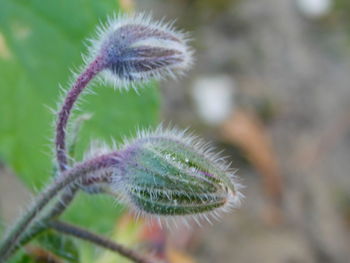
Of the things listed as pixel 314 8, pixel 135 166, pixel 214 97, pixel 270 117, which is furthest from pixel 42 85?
pixel 314 8

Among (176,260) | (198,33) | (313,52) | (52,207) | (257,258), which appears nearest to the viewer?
(52,207)

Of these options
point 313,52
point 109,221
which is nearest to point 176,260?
point 109,221

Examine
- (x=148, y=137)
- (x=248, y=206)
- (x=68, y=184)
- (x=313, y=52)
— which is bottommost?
(x=68, y=184)

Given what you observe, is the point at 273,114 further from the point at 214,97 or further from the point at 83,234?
the point at 83,234

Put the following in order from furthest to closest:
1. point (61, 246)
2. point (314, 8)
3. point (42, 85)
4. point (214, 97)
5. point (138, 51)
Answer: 1. point (314, 8)
2. point (214, 97)
3. point (42, 85)
4. point (61, 246)
5. point (138, 51)

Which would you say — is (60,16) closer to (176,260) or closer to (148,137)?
(148,137)

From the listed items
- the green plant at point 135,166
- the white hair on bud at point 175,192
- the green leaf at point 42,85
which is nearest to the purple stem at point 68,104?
the green plant at point 135,166

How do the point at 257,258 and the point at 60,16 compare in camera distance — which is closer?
the point at 60,16
